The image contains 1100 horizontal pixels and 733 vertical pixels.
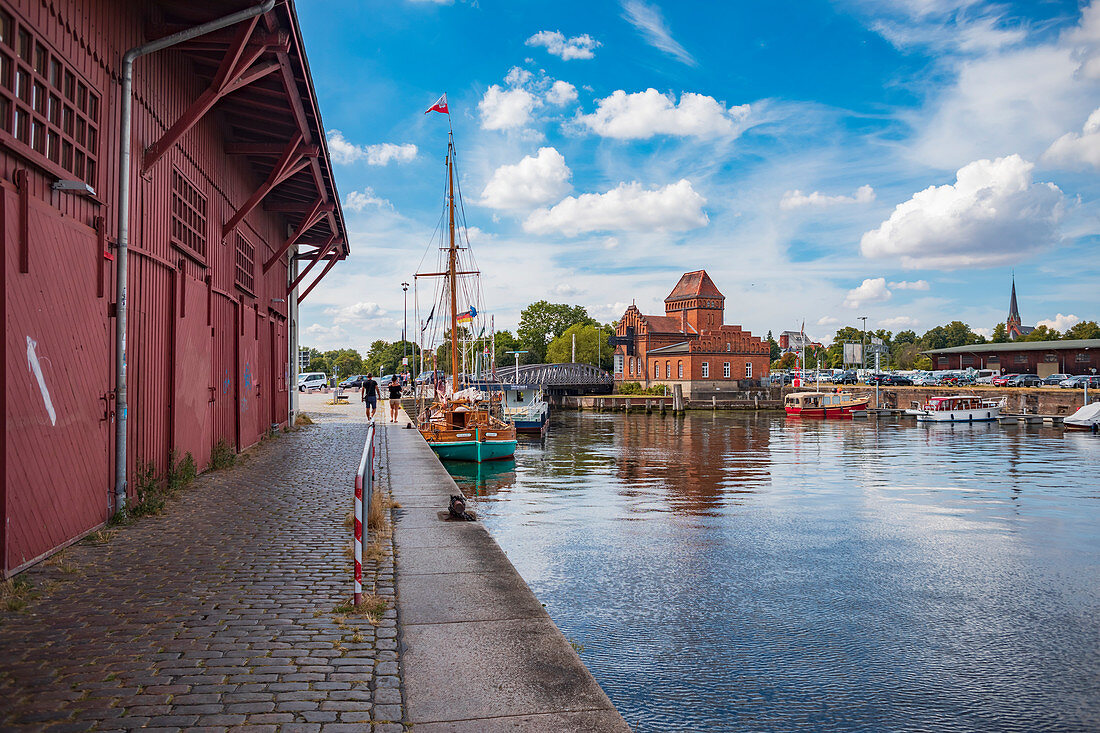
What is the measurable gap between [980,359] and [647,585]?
356ft

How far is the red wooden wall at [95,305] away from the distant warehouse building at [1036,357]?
3858 inches

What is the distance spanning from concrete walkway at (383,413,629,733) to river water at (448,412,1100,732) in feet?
5.21

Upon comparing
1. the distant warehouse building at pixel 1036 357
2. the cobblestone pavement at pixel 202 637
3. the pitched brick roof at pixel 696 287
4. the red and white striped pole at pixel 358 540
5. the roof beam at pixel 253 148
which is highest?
the pitched brick roof at pixel 696 287

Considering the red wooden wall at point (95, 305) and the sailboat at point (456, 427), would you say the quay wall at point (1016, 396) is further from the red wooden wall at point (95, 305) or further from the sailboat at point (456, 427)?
the red wooden wall at point (95, 305)

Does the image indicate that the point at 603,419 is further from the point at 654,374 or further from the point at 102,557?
the point at 102,557

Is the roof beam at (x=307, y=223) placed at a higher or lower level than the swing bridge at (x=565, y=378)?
higher

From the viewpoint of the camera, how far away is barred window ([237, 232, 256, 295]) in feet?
62.7

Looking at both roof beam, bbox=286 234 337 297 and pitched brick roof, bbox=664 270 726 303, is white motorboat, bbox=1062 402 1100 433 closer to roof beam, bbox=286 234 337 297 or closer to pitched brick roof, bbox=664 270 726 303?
roof beam, bbox=286 234 337 297

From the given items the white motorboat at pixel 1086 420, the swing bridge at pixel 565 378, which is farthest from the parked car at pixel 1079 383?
the swing bridge at pixel 565 378

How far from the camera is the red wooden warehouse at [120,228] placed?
286 inches

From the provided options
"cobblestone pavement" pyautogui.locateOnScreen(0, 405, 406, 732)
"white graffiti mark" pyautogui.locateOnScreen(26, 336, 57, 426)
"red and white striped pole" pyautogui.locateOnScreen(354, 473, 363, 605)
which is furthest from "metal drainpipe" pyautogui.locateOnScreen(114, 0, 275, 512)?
"red and white striped pole" pyautogui.locateOnScreen(354, 473, 363, 605)

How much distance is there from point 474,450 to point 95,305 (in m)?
21.8

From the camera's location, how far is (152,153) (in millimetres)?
11070

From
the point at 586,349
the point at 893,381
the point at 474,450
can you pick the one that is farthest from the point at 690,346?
the point at 474,450
